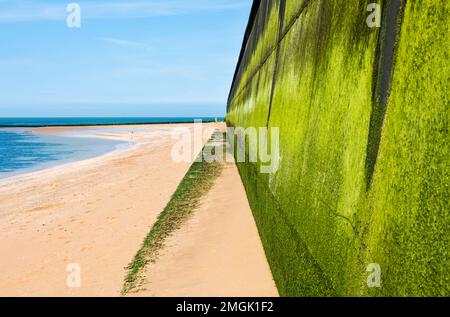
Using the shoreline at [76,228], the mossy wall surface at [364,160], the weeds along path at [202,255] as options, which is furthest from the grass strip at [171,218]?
the mossy wall surface at [364,160]

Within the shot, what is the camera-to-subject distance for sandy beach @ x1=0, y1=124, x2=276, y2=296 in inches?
183

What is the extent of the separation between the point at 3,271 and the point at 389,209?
583 cm

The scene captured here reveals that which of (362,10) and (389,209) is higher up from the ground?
(362,10)

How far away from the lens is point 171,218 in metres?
7.24

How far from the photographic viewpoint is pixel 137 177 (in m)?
14.0

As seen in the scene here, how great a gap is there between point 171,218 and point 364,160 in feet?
19.3

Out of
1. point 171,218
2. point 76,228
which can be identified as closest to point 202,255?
point 171,218

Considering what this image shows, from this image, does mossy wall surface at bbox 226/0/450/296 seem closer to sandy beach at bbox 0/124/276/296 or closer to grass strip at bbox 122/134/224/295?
sandy beach at bbox 0/124/276/296

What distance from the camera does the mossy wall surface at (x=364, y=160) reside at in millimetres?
1217

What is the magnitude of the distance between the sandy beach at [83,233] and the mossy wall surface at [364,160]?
176 cm

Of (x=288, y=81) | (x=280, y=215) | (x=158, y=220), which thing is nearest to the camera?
(x=280, y=215)

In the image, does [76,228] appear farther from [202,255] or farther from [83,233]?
[202,255]
